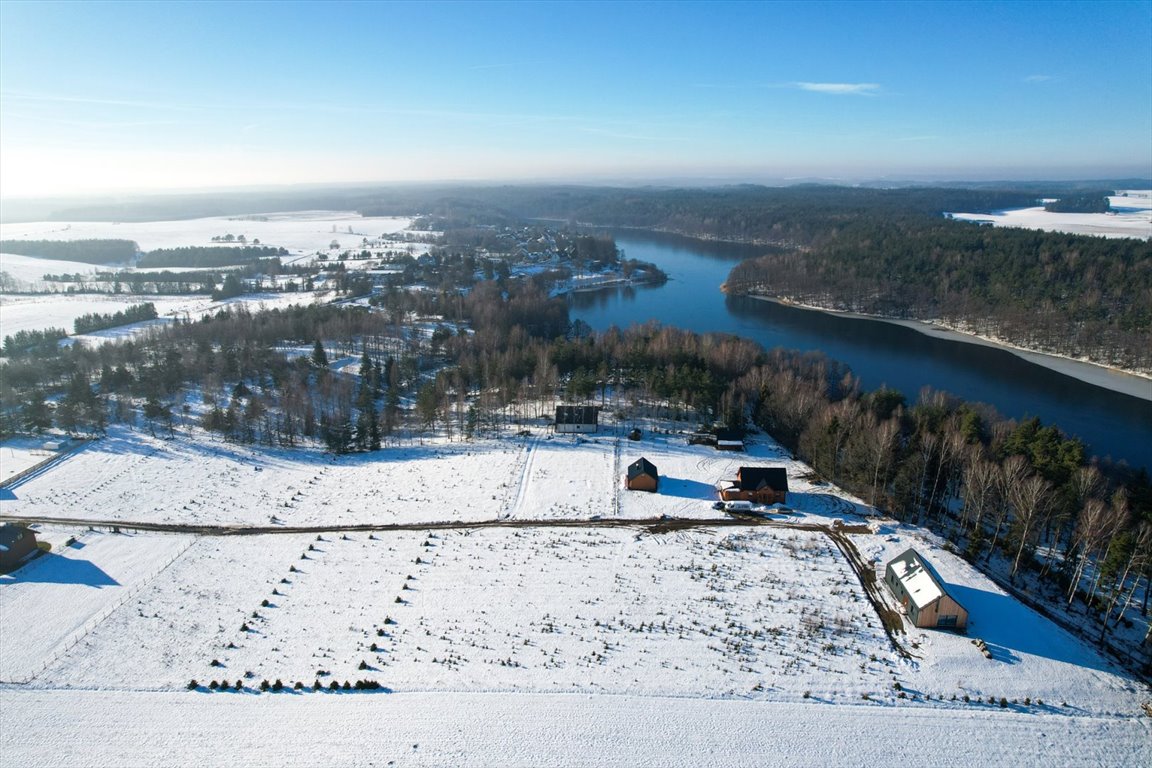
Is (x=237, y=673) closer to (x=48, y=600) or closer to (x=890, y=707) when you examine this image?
(x=48, y=600)

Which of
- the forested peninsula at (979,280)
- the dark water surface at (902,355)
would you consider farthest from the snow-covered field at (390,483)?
the forested peninsula at (979,280)

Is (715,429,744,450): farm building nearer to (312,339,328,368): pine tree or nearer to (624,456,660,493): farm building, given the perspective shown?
(624,456,660,493): farm building

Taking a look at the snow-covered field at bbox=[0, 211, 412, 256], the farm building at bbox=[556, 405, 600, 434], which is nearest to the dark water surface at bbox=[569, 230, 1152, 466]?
the farm building at bbox=[556, 405, 600, 434]

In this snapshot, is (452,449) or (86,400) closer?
(452,449)

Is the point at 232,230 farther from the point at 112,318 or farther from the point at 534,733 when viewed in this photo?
the point at 534,733

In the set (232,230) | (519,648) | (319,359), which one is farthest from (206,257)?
(519,648)

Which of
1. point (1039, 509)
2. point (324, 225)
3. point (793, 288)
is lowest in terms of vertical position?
point (1039, 509)

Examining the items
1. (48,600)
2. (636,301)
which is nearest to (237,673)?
(48,600)
